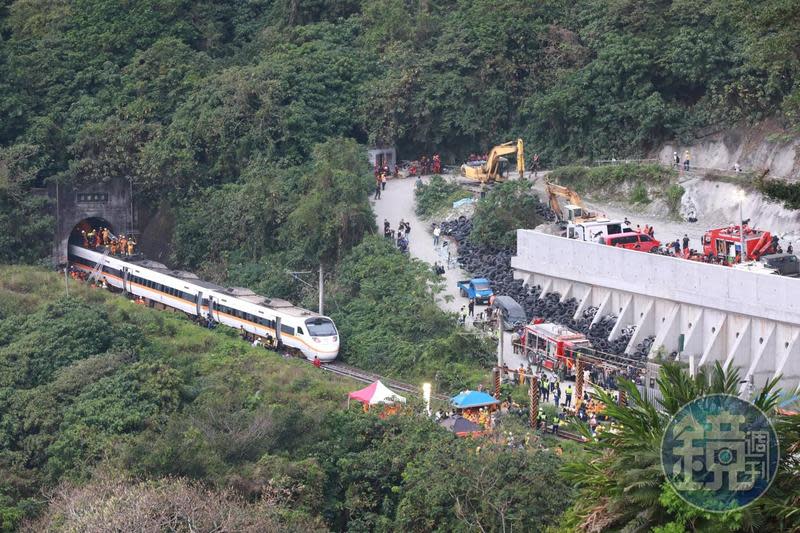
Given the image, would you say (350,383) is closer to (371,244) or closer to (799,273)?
(371,244)

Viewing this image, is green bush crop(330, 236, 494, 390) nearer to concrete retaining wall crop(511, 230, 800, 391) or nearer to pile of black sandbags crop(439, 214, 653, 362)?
pile of black sandbags crop(439, 214, 653, 362)

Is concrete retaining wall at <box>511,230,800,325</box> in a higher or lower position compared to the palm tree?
lower

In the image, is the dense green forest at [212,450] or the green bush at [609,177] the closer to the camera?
the dense green forest at [212,450]

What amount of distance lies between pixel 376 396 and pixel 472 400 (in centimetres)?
271

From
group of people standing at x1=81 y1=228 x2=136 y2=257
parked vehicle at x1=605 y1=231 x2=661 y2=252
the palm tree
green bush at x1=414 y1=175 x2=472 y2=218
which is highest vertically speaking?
the palm tree

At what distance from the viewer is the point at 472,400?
120 ft

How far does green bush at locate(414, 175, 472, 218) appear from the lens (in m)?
52.1

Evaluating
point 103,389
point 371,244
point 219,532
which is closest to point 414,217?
point 371,244

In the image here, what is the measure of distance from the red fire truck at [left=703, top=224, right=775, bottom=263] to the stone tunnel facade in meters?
24.1

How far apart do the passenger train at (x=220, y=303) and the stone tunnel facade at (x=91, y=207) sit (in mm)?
978

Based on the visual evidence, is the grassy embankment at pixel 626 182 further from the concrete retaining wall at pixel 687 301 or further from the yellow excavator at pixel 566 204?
the concrete retaining wall at pixel 687 301

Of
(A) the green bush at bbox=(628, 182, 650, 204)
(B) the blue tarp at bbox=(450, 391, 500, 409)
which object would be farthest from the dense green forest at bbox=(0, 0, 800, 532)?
(A) the green bush at bbox=(628, 182, 650, 204)

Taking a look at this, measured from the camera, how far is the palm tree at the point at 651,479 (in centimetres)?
1872

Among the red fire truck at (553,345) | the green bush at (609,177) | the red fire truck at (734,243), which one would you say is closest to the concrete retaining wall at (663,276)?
the red fire truck at (734,243)
